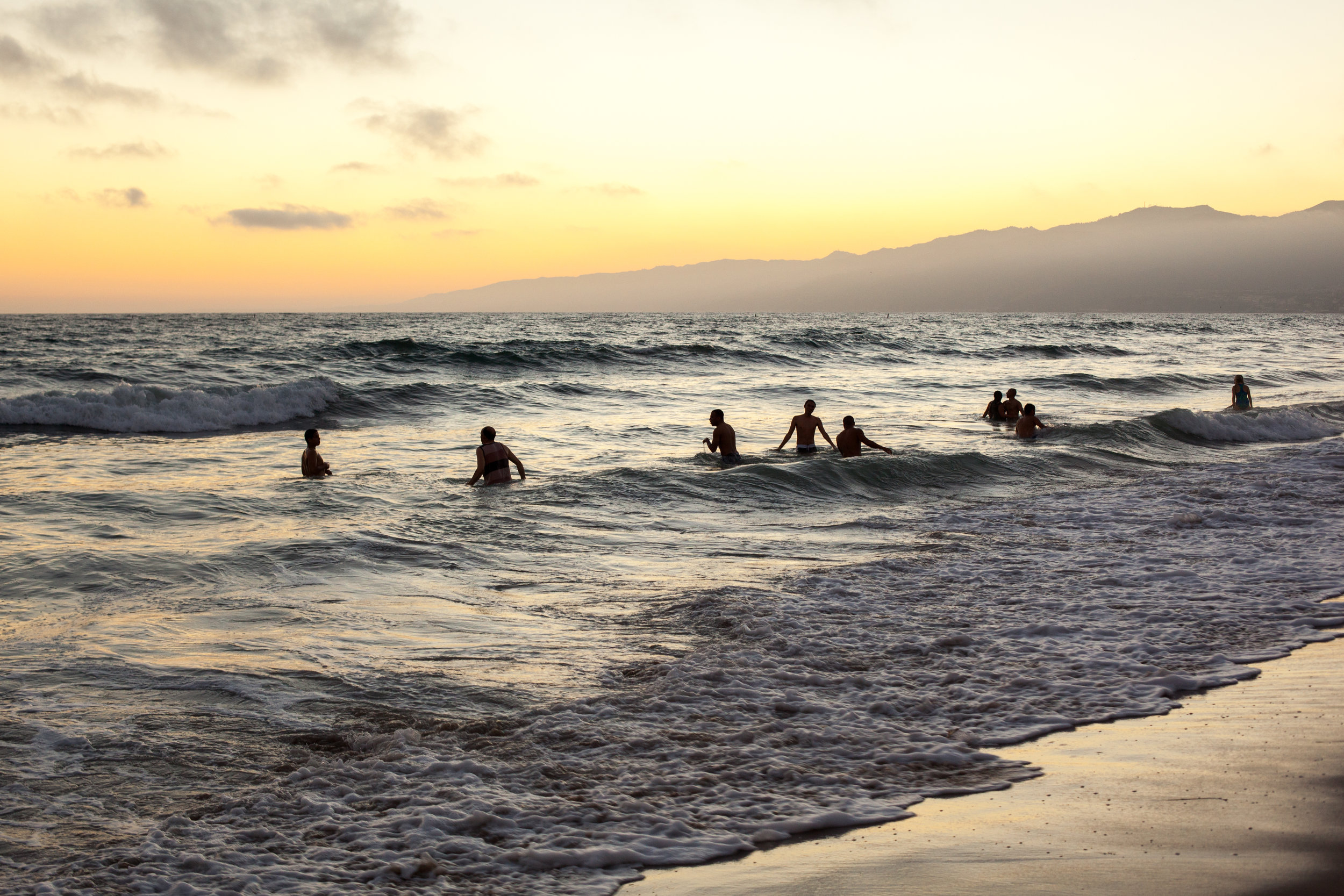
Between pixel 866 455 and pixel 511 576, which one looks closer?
pixel 511 576

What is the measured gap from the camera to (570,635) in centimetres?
652

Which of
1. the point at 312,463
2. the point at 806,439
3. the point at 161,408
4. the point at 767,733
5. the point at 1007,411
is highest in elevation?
the point at 161,408

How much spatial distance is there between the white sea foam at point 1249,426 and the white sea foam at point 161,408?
21807mm

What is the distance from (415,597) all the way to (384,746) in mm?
3155

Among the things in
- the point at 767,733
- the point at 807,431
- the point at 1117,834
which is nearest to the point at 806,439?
the point at 807,431

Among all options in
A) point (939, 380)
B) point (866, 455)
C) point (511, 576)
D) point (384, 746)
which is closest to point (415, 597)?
point (511, 576)

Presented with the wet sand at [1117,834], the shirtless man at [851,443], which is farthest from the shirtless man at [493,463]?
the wet sand at [1117,834]

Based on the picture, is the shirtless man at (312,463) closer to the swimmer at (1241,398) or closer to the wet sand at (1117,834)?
the wet sand at (1117,834)

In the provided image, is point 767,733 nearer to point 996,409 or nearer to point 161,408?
point 996,409

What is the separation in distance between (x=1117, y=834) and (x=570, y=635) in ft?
12.9

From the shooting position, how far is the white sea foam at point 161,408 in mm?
19938

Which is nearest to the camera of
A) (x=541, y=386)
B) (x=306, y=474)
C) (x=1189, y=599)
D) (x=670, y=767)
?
(x=670, y=767)

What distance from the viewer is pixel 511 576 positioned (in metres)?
8.47

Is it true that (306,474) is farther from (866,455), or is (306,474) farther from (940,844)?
(940,844)
